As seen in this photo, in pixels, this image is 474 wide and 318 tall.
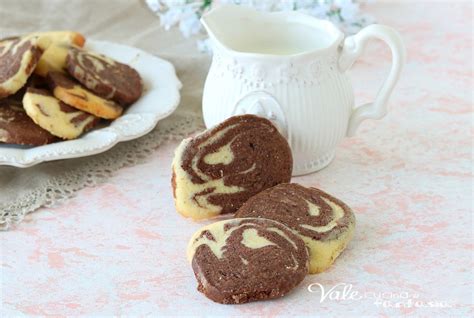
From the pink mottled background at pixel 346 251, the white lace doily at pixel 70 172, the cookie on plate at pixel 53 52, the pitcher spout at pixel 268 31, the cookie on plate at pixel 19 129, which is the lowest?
the white lace doily at pixel 70 172

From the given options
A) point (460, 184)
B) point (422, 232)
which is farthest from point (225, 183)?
point (460, 184)

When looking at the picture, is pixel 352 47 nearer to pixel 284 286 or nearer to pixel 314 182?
pixel 314 182

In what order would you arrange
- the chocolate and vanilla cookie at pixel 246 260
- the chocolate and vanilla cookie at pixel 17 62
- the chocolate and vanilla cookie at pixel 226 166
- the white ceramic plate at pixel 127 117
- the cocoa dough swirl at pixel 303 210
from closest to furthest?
the chocolate and vanilla cookie at pixel 246 260 → the cocoa dough swirl at pixel 303 210 → the chocolate and vanilla cookie at pixel 226 166 → the white ceramic plate at pixel 127 117 → the chocolate and vanilla cookie at pixel 17 62

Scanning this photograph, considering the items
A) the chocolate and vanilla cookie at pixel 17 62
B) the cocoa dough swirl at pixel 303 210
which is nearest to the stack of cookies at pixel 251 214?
the cocoa dough swirl at pixel 303 210

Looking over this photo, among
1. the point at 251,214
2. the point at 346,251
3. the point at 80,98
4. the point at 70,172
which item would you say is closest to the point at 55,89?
the point at 80,98

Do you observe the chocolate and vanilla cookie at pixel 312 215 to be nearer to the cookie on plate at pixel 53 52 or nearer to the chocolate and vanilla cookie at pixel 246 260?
the chocolate and vanilla cookie at pixel 246 260

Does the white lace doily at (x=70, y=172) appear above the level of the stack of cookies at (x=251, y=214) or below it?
below
